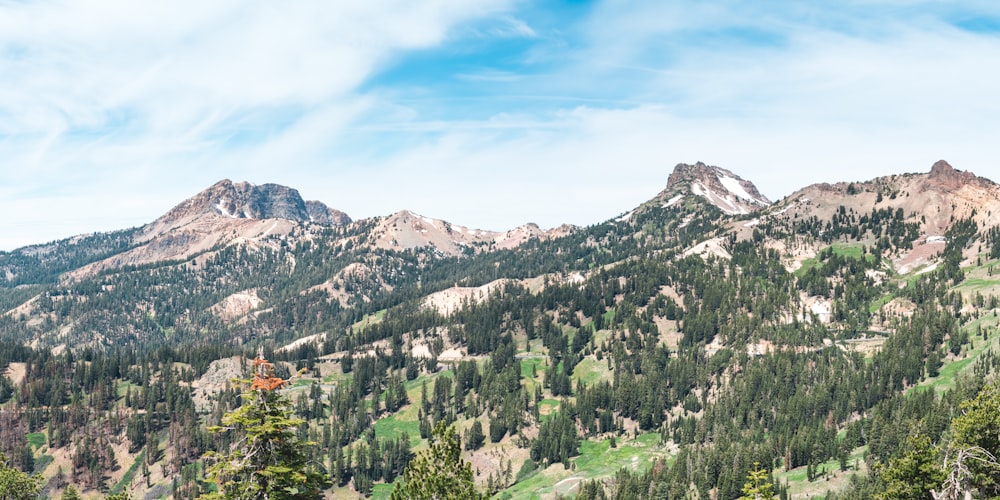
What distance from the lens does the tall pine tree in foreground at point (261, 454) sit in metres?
43.5

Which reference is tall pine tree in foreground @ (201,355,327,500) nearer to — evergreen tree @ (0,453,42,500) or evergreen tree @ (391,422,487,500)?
evergreen tree @ (391,422,487,500)

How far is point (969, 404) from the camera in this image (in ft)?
190

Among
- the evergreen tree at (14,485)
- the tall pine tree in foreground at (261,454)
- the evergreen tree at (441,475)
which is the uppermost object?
the tall pine tree in foreground at (261,454)

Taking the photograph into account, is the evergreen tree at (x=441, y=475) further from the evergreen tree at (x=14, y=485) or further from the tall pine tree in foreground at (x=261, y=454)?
the evergreen tree at (x=14, y=485)

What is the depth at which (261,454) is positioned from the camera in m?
44.7

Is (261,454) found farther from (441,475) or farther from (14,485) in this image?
(14,485)

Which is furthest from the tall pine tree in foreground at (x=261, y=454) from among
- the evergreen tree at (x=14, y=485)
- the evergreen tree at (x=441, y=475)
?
the evergreen tree at (x=14, y=485)

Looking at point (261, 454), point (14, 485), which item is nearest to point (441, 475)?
point (261, 454)

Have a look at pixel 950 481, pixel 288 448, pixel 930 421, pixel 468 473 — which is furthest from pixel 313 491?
pixel 930 421

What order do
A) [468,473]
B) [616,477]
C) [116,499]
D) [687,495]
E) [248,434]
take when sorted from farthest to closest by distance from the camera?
→ [616,477]
[687,495]
[116,499]
[468,473]
[248,434]

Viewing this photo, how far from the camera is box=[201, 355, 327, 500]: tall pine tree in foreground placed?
143 feet

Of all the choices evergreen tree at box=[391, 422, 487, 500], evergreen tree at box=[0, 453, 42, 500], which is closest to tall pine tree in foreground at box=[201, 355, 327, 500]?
evergreen tree at box=[391, 422, 487, 500]

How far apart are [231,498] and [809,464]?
175 metres

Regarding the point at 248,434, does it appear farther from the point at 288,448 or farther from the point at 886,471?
the point at 886,471
